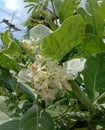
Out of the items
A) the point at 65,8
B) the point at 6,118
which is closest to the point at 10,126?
the point at 6,118

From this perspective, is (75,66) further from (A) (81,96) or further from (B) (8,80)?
(B) (8,80)

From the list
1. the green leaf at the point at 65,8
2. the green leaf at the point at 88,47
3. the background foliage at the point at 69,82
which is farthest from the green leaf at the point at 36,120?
the green leaf at the point at 65,8

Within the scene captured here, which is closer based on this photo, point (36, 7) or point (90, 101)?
point (90, 101)

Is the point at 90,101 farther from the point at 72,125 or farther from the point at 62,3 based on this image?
the point at 62,3

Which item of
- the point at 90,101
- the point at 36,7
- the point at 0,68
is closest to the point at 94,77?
the point at 90,101

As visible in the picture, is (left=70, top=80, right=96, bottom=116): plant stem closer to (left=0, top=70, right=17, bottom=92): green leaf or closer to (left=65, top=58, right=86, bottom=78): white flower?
(left=65, top=58, right=86, bottom=78): white flower

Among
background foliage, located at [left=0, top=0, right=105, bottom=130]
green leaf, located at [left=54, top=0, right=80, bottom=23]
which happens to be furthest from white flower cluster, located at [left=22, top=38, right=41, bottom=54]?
green leaf, located at [left=54, top=0, right=80, bottom=23]
